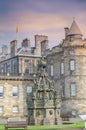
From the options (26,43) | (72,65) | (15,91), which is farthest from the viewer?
(26,43)

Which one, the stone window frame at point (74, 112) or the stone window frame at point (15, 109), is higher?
the stone window frame at point (15, 109)

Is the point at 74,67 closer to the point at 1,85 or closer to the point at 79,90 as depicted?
the point at 79,90

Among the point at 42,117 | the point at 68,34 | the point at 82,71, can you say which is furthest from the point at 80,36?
the point at 42,117

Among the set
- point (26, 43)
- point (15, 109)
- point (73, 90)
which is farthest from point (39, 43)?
point (73, 90)

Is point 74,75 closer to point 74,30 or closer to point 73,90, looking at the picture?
point 73,90

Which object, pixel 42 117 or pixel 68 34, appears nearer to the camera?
pixel 42 117

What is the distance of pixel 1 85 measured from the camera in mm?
62406

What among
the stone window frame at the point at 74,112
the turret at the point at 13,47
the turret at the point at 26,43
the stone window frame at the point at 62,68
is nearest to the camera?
the stone window frame at the point at 74,112

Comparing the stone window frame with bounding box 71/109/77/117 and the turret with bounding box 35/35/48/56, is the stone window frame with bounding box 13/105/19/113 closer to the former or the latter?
the stone window frame with bounding box 71/109/77/117

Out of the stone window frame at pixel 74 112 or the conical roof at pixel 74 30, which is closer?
the stone window frame at pixel 74 112

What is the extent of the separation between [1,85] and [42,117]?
81.5 feet

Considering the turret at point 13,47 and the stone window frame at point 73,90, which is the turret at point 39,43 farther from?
the stone window frame at point 73,90

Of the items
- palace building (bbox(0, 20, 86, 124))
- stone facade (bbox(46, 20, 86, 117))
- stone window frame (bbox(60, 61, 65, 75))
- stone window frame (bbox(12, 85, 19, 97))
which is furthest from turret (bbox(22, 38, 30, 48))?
stone window frame (bbox(12, 85, 19, 97))

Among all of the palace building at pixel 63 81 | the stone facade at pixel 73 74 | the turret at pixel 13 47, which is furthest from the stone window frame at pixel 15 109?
the turret at pixel 13 47
